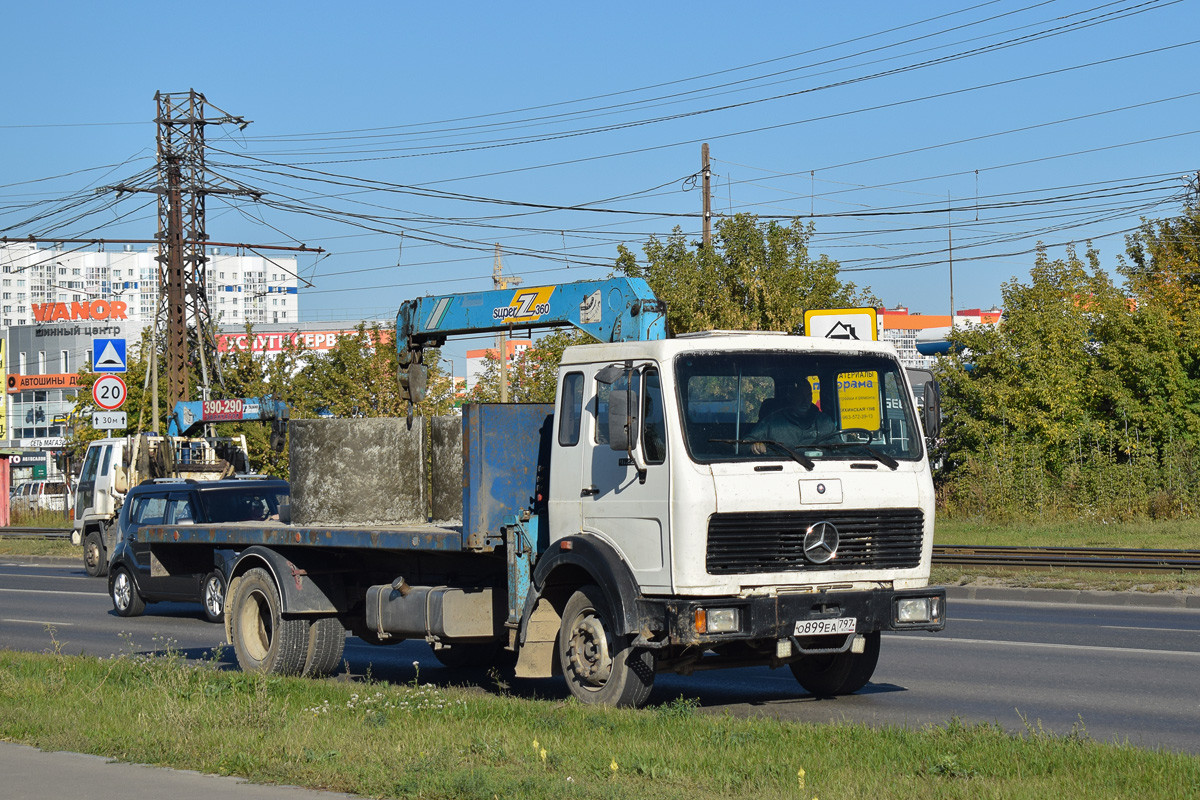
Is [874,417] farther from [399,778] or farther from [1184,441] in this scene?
[1184,441]

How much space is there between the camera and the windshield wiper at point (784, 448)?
8.48m

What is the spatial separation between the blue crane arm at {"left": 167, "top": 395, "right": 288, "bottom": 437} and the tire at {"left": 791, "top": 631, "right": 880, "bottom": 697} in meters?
14.5

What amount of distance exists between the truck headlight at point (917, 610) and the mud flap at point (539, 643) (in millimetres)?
2324

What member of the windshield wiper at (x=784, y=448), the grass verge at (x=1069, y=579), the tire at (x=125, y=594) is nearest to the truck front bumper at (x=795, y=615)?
the windshield wiper at (x=784, y=448)

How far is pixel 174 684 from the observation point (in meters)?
9.69

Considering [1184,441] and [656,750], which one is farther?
[1184,441]

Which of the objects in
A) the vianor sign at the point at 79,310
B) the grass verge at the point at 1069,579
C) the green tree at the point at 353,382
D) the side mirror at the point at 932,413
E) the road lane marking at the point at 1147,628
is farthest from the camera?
the vianor sign at the point at 79,310

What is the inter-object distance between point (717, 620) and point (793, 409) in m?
1.48

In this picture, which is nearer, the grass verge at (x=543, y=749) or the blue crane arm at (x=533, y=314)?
the grass verge at (x=543, y=749)

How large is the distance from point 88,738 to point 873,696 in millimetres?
5490

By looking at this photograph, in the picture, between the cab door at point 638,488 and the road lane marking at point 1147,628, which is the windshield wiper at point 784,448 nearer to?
the cab door at point 638,488

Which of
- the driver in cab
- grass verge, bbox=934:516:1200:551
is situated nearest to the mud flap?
the driver in cab

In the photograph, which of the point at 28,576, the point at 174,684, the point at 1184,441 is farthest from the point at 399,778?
the point at 1184,441

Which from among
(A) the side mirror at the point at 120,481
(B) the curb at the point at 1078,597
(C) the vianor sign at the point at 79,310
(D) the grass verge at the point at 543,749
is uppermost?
(C) the vianor sign at the point at 79,310
